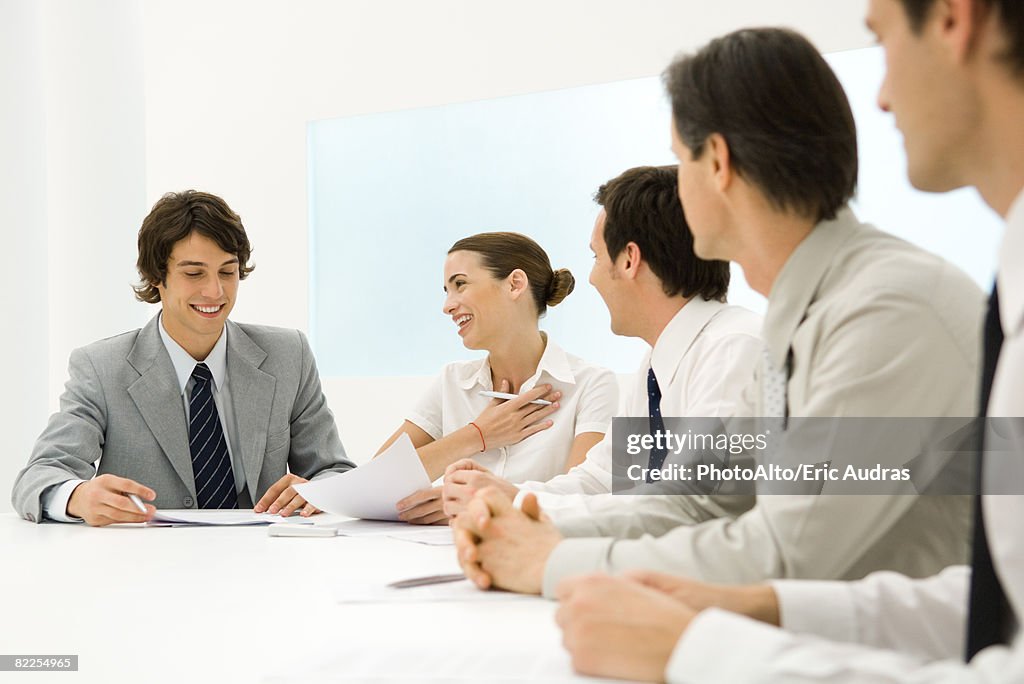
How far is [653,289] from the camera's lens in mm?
2340

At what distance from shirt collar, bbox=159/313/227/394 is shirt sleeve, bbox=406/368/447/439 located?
0.70 m

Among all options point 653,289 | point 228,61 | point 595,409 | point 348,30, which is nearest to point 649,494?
point 653,289

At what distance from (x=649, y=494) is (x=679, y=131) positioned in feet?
1.99

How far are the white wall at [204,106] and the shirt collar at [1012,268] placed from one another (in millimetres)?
4004

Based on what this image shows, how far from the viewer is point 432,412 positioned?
10.9ft

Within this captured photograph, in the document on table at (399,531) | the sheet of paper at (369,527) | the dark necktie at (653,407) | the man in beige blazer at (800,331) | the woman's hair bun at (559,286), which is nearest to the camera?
the man in beige blazer at (800,331)

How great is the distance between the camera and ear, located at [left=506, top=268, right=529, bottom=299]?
10.8 ft

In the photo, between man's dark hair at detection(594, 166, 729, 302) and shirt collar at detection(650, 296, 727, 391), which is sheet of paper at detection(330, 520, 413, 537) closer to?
shirt collar at detection(650, 296, 727, 391)

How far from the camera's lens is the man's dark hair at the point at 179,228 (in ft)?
9.57

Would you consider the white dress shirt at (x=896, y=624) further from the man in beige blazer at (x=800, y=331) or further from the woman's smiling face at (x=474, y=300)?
the woman's smiling face at (x=474, y=300)

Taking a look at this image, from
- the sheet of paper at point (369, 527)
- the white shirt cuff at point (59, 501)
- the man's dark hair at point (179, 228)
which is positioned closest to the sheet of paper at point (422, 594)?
the sheet of paper at point (369, 527)

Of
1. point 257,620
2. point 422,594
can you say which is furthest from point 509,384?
point 257,620

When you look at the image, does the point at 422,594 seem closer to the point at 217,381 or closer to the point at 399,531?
the point at 399,531

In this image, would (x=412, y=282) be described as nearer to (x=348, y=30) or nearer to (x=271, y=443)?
(x=348, y=30)
